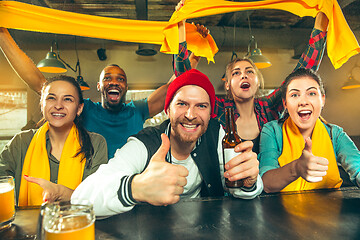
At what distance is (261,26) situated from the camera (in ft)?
17.9

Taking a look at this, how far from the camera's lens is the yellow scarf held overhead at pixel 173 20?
1799mm

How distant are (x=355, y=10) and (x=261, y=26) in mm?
1740

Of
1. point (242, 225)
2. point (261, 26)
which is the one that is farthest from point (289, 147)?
point (261, 26)

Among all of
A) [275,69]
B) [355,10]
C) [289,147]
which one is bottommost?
[289,147]

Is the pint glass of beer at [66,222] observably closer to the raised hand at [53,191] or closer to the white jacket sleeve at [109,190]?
the white jacket sleeve at [109,190]

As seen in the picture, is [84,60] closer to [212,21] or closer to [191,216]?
[212,21]

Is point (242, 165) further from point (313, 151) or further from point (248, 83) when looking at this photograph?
point (248, 83)

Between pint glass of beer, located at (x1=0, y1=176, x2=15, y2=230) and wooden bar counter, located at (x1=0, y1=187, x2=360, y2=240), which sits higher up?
pint glass of beer, located at (x1=0, y1=176, x2=15, y2=230)

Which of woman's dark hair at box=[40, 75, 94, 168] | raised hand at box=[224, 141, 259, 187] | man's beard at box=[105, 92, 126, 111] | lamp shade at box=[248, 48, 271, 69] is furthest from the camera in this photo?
lamp shade at box=[248, 48, 271, 69]

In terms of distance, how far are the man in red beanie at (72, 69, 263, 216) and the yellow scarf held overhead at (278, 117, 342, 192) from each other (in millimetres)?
425

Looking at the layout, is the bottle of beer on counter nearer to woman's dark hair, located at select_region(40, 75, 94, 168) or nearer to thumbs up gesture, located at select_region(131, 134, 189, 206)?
thumbs up gesture, located at select_region(131, 134, 189, 206)

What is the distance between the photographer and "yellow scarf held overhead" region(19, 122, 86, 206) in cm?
142

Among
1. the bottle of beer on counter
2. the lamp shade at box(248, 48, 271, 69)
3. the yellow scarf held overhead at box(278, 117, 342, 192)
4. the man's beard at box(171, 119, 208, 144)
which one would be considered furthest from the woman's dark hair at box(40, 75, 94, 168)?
the lamp shade at box(248, 48, 271, 69)

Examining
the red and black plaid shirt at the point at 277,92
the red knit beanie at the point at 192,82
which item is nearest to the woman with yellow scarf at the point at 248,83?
the red and black plaid shirt at the point at 277,92
